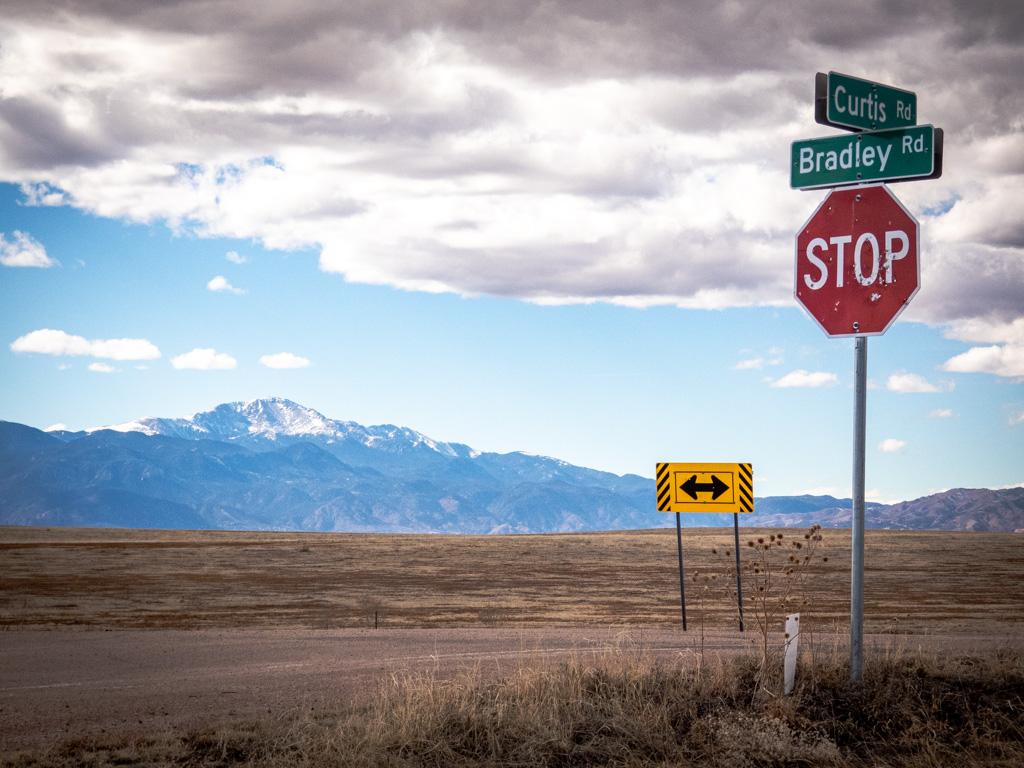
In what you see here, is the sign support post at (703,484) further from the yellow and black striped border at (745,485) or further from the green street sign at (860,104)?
the green street sign at (860,104)

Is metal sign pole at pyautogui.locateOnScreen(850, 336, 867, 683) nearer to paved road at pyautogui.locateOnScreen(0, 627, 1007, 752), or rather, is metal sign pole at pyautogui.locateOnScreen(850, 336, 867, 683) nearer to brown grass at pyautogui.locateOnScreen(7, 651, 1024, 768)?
brown grass at pyautogui.locateOnScreen(7, 651, 1024, 768)

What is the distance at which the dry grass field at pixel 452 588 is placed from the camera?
29.2 metres

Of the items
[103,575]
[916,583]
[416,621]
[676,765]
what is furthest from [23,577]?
[676,765]

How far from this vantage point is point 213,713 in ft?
34.6

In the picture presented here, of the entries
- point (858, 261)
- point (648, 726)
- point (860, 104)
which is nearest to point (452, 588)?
point (648, 726)

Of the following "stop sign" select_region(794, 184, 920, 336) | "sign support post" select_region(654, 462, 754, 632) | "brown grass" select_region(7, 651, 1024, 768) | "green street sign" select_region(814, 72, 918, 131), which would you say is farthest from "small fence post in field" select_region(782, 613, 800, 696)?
"sign support post" select_region(654, 462, 754, 632)

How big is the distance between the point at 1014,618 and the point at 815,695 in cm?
2299

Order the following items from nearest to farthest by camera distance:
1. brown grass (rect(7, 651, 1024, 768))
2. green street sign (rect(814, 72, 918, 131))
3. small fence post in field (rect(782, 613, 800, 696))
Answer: brown grass (rect(7, 651, 1024, 768)) → small fence post in field (rect(782, 613, 800, 696)) → green street sign (rect(814, 72, 918, 131))

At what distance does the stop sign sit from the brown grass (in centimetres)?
321

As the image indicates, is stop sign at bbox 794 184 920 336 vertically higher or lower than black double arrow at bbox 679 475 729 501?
higher

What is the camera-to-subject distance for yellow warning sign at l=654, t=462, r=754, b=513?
23984 millimetres

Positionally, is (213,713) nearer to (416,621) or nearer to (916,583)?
(416,621)

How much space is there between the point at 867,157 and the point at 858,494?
307 centimetres

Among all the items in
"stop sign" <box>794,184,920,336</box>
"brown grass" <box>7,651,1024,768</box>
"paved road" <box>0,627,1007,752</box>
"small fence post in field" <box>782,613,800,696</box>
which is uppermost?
"stop sign" <box>794,184,920,336</box>
